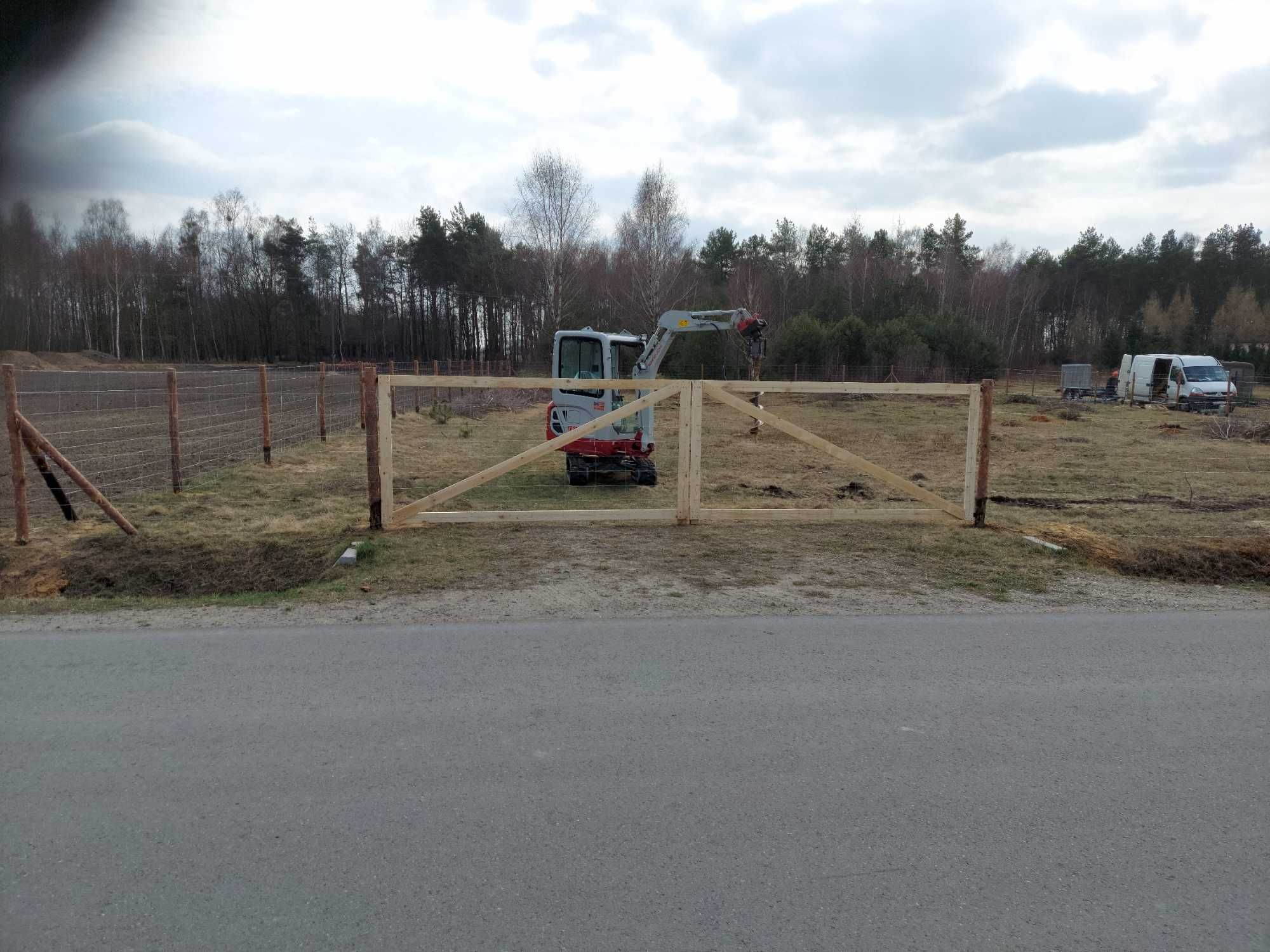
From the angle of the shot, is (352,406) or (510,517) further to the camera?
(352,406)

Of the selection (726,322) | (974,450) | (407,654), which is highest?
(726,322)

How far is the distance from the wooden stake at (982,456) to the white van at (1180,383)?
89.0 feet

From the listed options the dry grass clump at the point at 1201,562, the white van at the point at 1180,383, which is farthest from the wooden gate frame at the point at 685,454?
the white van at the point at 1180,383

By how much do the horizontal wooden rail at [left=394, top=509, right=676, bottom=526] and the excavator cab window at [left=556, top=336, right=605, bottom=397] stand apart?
470 centimetres

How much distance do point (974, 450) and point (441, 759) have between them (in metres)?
8.08

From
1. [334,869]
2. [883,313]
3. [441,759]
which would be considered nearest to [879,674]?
[441,759]

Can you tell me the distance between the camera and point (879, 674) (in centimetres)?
509

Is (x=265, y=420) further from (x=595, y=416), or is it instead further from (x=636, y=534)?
(x=636, y=534)

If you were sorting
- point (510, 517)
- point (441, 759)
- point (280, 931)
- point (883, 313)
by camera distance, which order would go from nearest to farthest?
1. point (280, 931)
2. point (441, 759)
3. point (510, 517)
4. point (883, 313)

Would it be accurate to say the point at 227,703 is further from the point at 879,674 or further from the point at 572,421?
the point at 572,421

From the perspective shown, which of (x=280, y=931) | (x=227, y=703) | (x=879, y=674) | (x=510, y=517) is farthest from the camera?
(x=510, y=517)

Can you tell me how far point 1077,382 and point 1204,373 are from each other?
8800 mm

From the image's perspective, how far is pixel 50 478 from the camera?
29.2 ft

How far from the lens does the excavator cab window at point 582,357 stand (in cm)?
1383
